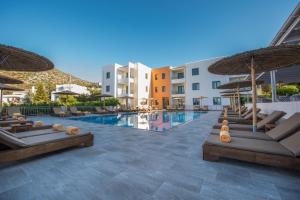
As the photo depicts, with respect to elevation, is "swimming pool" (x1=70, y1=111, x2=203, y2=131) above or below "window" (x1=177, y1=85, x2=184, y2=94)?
below

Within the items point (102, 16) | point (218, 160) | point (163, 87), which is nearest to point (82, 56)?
point (102, 16)

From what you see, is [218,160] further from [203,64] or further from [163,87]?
[163,87]

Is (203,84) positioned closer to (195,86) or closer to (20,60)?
(195,86)

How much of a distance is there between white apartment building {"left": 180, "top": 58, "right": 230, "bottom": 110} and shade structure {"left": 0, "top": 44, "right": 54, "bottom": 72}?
22980 mm

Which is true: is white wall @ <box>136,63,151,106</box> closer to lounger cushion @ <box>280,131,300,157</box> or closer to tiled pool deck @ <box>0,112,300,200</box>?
tiled pool deck @ <box>0,112,300,200</box>

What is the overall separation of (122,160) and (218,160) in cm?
214

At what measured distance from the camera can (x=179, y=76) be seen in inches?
1145

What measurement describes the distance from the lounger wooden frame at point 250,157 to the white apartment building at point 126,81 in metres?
22.9

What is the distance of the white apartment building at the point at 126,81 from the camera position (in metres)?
25.5

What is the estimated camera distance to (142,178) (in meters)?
2.42

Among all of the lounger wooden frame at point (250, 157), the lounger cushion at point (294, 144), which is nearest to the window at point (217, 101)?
the lounger cushion at point (294, 144)

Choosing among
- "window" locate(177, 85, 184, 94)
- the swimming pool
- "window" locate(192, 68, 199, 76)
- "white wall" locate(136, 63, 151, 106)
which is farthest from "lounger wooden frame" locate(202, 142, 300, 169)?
"window" locate(177, 85, 184, 94)

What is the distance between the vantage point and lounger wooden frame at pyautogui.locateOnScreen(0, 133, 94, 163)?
266 cm

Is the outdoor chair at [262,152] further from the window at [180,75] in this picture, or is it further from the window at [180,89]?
the window at [180,75]
